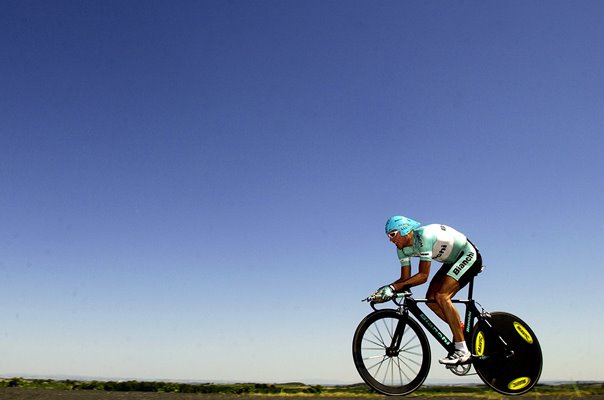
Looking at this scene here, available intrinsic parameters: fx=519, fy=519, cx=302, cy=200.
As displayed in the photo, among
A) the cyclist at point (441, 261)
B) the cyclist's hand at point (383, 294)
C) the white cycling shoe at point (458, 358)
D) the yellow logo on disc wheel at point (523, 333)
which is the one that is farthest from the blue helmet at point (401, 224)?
the yellow logo on disc wheel at point (523, 333)

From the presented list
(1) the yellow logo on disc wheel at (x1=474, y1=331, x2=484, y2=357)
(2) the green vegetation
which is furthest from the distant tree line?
(1) the yellow logo on disc wheel at (x1=474, y1=331, x2=484, y2=357)

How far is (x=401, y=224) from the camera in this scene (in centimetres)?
763

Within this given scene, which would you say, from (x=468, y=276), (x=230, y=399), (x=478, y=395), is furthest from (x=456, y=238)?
(x=230, y=399)

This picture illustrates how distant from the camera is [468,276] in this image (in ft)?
26.2

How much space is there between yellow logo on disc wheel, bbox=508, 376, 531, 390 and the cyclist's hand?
228 centimetres

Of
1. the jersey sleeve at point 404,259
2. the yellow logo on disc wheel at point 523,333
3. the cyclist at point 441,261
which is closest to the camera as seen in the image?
the cyclist at point 441,261

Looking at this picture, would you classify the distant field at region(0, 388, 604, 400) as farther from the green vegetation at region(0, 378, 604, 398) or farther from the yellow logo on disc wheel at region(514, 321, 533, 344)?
the yellow logo on disc wheel at region(514, 321, 533, 344)

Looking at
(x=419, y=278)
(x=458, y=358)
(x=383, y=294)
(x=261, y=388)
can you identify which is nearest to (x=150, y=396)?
(x=261, y=388)

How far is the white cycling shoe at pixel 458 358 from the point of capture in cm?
747

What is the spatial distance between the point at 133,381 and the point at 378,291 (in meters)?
3.97

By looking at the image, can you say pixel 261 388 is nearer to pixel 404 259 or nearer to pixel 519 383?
pixel 404 259

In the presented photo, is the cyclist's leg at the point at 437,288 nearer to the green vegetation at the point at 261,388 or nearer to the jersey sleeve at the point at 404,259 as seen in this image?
the jersey sleeve at the point at 404,259

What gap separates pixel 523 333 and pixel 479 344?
29.4 inches

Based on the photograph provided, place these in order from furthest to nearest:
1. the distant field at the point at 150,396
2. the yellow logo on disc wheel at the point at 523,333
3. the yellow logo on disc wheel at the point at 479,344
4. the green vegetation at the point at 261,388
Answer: the yellow logo on disc wheel at the point at 523,333 → the yellow logo on disc wheel at the point at 479,344 → the green vegetation at the point at 261,388 → the distant field at the point at 150,396
